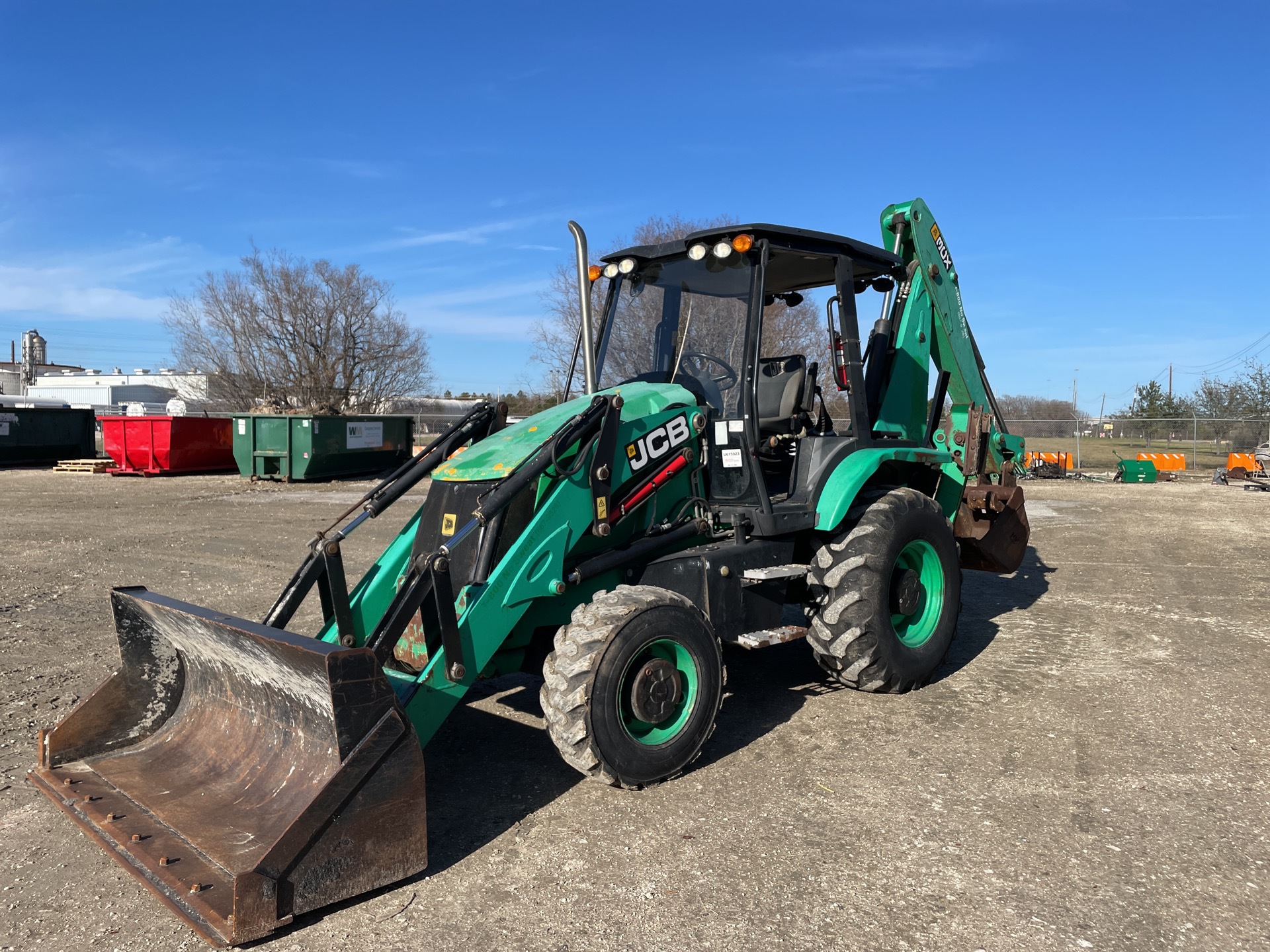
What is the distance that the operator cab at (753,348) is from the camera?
5242 millimetres

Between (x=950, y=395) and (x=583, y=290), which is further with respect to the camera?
(x=950, y=395)

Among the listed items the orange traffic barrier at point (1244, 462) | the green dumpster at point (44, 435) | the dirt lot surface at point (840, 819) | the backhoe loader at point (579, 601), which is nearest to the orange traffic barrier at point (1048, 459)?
the orange traffic barrier at point (1244, 462)

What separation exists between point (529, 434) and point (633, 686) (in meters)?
1.41

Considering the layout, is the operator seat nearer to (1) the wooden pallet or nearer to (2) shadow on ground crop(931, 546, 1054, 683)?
(2) shadow on ground crop(931, 546, 1054, 683)

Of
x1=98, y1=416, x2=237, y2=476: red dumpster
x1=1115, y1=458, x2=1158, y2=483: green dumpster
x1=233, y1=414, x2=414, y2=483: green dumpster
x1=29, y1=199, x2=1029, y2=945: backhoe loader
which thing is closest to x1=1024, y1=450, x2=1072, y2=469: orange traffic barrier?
x1=1115, y1=458, x2=1158, y2=483: green dumpster

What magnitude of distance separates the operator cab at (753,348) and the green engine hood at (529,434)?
24 centimetres

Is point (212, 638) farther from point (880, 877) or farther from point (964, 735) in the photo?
point (964, 735)

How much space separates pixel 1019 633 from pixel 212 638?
19.6 ft

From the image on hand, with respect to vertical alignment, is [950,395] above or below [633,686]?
above

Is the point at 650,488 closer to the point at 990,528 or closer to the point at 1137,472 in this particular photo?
the point at 990,528

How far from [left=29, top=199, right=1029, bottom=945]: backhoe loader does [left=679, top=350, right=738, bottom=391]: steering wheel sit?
0.05 feet

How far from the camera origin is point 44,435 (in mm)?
26953

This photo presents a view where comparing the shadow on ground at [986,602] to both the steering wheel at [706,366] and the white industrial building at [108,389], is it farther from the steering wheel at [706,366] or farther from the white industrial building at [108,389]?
the white industrial building at [108,389]

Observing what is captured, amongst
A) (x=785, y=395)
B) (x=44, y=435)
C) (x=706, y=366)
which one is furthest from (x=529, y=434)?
(x=44, y=435)
